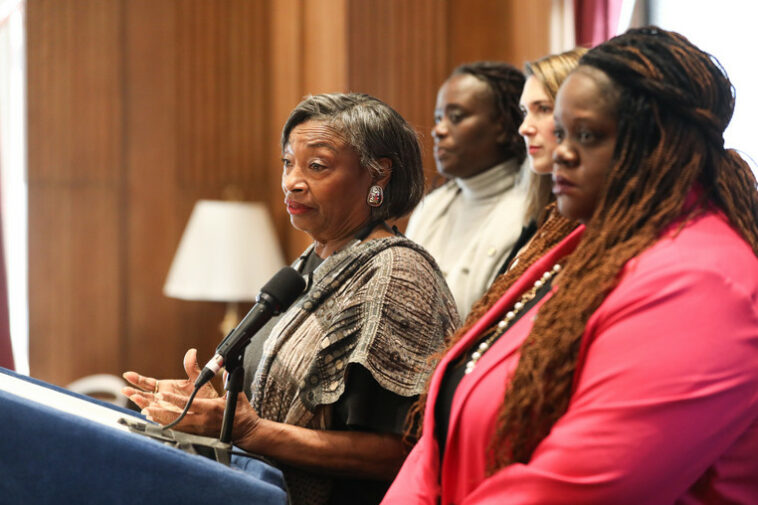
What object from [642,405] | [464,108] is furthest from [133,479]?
[464,108]

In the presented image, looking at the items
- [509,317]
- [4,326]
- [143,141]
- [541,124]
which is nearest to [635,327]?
[509,317]

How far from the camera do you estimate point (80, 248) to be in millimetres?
4234

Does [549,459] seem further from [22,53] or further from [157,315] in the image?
[22,53]

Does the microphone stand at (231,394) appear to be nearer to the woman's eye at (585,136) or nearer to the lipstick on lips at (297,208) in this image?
the lipstick on lips at (297,208)

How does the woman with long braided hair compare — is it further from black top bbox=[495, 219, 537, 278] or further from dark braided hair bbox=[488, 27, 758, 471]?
black top bbox=[495, 219, 537, 278]

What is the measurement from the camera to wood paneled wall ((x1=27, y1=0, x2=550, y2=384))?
4195 millimetres

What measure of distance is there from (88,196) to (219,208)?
648 mm

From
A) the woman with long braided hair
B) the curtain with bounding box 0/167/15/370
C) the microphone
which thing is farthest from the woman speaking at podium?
the curtain with bounding box 0/167/15/370

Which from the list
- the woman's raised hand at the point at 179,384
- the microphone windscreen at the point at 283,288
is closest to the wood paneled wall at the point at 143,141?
the woman's raised hand at the point at 179,384

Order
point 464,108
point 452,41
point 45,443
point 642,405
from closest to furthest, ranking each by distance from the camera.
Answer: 1. point 642,405
2. point 45,443
3. point 464,108
4. point 452,41

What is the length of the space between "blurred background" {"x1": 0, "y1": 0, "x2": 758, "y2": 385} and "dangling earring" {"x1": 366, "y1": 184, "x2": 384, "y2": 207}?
197 cm

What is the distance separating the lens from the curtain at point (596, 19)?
3.31 metres

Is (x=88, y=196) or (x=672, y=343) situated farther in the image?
(x=88, y=196)

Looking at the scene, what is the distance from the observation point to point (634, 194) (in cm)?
117
